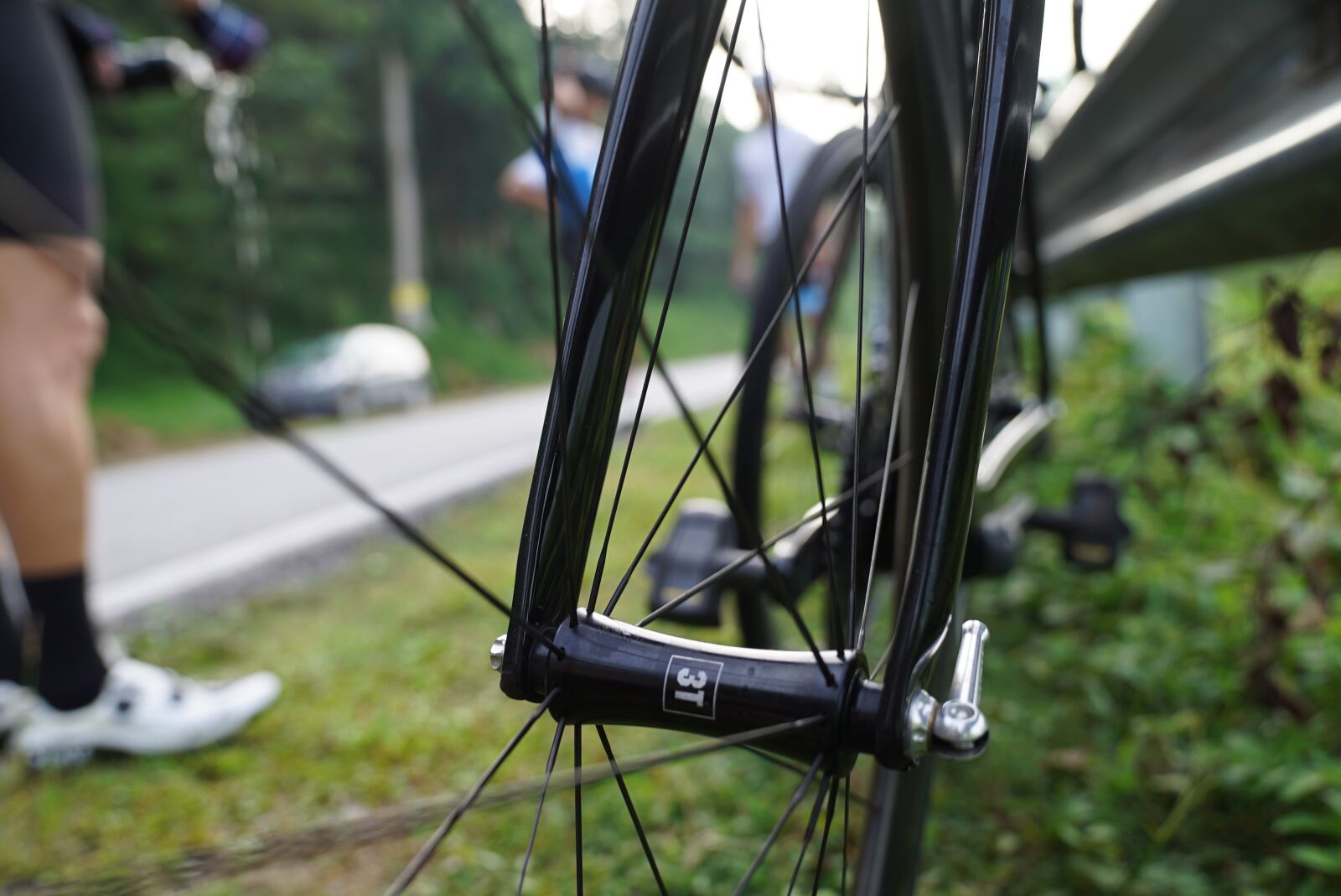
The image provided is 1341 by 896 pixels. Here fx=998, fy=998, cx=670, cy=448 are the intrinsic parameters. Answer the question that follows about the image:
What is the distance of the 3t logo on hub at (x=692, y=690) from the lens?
51 centimetres

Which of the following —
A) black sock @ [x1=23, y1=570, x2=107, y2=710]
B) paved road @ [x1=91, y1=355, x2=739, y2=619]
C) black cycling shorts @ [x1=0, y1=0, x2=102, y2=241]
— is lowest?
paved road @ [x1=91, y1=355, x2=739, y2=619]

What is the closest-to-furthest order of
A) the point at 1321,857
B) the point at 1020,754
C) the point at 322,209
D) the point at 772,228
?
the point at 1321,857 < the point at 1020,754 < the point at 772,228 < the point at 322,209

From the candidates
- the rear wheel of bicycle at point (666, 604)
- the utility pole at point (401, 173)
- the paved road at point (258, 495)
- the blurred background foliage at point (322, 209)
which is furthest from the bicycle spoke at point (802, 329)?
the utility pole at point (401, 173)

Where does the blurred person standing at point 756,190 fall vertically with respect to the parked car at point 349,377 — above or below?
above

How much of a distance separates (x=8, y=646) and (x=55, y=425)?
480 mm

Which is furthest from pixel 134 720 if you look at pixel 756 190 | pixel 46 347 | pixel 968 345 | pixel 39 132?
pixel 756 190

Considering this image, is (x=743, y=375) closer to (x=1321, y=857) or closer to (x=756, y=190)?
(x=1321, y=857)

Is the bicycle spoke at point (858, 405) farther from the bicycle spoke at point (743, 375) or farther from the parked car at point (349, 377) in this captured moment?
the parked car at point (349, 377)

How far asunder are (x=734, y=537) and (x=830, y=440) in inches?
36.2

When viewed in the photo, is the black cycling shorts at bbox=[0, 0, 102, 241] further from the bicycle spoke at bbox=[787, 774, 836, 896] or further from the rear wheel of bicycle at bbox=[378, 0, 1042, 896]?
the bicycle spoke at bbox=[787, 774, 836, 896]

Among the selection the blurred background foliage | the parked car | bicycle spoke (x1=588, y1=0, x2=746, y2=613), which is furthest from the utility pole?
bicycle spoke (x1=588, y1=0, x2=746, y2=613)

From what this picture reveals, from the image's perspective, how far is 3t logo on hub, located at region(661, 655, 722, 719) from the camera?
512mm

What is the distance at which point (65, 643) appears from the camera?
5.00 feet

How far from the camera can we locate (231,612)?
94.3 inches
